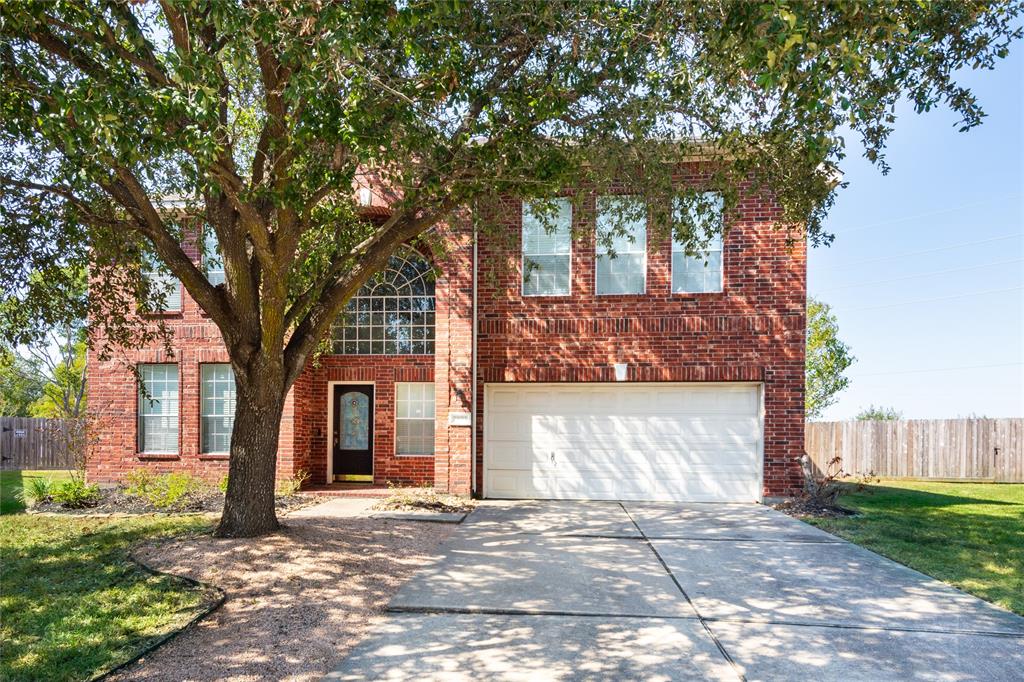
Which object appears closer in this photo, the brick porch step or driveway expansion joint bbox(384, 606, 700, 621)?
driveway expansion joint bbox(384, 606, 700, 621)

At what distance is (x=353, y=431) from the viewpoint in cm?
1230

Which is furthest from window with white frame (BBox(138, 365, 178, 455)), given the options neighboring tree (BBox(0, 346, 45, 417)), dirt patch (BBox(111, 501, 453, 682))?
neighboring tree (BBox(0, 346, 45, 417))

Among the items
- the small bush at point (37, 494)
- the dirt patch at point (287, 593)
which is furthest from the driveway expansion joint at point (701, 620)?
the small bush at point (37, 494)

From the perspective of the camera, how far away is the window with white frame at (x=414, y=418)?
39.5ft

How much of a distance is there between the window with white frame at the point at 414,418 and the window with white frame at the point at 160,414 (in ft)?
14.5

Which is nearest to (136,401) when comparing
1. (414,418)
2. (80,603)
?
(414,418)

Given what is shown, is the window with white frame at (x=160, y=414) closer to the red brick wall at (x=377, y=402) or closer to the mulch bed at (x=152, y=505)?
the mulch bed at (x=152, y=505)

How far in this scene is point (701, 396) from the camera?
1098 centimetres

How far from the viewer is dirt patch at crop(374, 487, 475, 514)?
32.2 ft

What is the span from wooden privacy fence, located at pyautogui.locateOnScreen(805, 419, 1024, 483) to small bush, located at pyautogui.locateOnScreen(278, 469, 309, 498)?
1430 cm

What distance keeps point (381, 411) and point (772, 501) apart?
7343 mm

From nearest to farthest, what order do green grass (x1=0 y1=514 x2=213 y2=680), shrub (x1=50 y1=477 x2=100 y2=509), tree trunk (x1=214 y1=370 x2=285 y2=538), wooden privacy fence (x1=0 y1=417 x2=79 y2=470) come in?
green grass (x1=0 y1=514 x2=213 y2=680) → tree trunk (x1=214 y1=370 x2=285 y2=538) → shrub (x1=50 y1=477 x2=100 y2=509) → wooden privacy fence (x1=0 y1=417 x2=79 y2=470)

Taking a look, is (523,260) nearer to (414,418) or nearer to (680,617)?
(414,418)

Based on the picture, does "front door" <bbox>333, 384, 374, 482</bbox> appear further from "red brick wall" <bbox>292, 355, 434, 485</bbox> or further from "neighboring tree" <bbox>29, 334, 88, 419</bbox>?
"neighboring tree" <bbox>29, 334, 88, 419</bbox>
